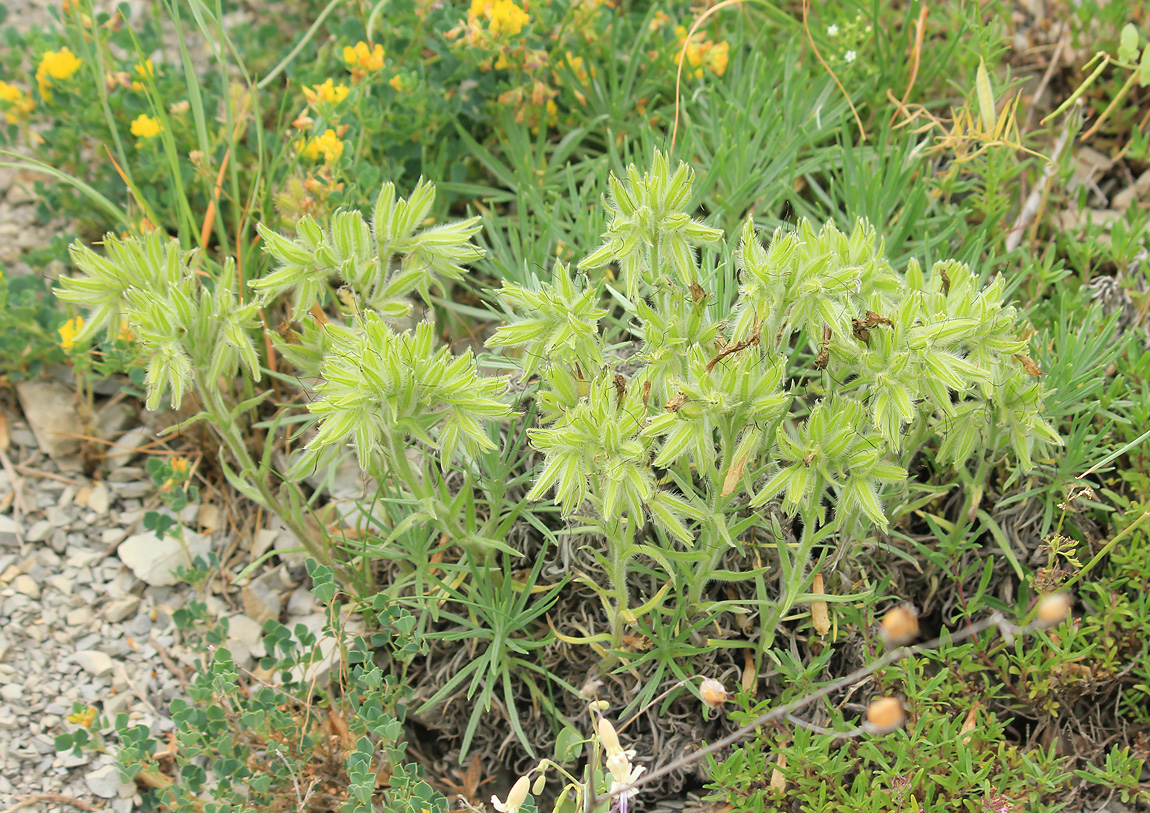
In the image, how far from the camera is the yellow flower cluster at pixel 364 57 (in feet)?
10.5

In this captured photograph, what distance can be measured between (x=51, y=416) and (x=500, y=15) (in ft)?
6.41

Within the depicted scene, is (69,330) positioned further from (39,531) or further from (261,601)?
(261,601)

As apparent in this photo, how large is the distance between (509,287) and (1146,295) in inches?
82.6

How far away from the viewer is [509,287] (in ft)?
6.43

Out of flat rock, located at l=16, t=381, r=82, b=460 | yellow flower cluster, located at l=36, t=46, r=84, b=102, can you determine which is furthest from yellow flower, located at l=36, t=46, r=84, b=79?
flat rock, located at l=16, t=381, r=82, b=460

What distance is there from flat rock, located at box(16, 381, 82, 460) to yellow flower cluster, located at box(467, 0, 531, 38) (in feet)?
6.05

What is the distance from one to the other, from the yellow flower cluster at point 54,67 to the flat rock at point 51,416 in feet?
3.28

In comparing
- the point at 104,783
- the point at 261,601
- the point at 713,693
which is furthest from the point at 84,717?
the point at 713,693

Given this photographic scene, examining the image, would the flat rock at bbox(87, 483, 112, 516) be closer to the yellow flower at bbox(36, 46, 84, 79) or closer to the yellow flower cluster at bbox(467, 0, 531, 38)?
the yellow flower at bbox(36, 46, 84, 79)

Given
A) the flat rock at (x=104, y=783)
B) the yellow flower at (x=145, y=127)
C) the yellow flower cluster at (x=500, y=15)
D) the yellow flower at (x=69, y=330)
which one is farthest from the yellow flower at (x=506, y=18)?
the flat rock at (x=104, y=783)

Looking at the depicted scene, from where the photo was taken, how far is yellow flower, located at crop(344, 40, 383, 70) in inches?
126

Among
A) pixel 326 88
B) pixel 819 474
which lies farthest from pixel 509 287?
pixel 326 88

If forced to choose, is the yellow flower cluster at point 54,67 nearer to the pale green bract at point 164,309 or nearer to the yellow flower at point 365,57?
the yellow flower at point 365,57

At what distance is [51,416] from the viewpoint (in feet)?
10.6
